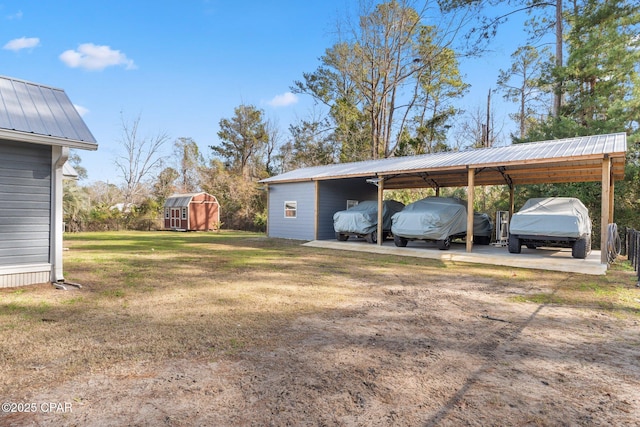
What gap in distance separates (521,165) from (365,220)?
5386 millimetres

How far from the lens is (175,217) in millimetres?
25594

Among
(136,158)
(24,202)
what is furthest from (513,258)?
(136,158)

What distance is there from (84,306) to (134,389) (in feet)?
9.61

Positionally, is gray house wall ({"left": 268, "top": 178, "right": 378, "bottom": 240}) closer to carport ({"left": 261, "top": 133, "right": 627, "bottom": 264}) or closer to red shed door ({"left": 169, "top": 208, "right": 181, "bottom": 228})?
carport ({"left": 261, "top": 133, "right": 627, "bottom": 264})

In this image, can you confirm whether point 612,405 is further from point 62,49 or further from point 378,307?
point 62,49

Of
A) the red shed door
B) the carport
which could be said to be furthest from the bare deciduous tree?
the carport

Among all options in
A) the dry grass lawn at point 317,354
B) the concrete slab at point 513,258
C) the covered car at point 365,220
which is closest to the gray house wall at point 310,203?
the covered car at point 365,220

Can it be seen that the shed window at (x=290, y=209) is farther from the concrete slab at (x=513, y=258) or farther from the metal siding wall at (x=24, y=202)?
the metal siding wall at (x=24, y=202)

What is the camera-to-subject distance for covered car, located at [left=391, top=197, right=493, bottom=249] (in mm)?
10922

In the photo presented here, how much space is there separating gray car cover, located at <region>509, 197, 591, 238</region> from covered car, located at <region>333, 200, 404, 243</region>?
4836 mm

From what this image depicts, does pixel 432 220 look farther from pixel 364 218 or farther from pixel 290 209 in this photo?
pixel 290 209

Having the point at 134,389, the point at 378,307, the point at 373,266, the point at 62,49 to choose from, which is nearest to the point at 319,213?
the point at 373,266

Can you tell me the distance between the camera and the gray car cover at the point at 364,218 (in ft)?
43.3

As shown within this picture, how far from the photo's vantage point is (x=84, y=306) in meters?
4.72
